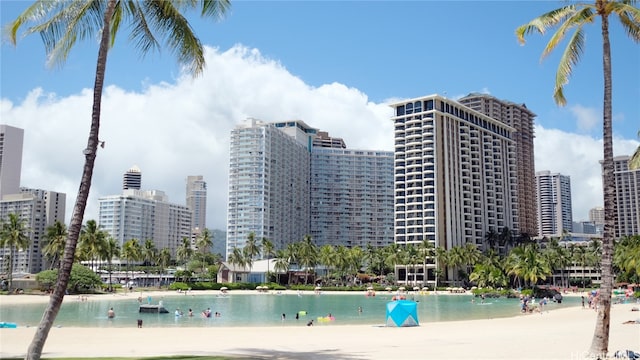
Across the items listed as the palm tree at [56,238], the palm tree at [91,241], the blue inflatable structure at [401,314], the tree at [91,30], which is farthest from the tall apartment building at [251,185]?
the tree at [91,30]

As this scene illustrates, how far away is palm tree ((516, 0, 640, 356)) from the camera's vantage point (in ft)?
59.1

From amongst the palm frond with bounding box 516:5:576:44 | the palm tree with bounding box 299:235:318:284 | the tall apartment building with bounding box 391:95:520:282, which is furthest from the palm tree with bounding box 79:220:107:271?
the palm frond with bounding box 516:5:576:44

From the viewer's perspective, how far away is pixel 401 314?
3894 cm

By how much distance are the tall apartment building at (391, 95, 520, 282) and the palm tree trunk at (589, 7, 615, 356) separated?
131 m

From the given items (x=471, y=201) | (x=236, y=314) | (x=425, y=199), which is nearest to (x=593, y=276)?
(x=471, y=201)

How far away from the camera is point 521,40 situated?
64.6 ft

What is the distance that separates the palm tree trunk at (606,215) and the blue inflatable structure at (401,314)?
21247 millimetres

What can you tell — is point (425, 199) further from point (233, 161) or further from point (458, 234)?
point (233, 161)

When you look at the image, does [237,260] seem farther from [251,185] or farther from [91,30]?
[91,30]

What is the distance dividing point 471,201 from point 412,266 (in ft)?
105

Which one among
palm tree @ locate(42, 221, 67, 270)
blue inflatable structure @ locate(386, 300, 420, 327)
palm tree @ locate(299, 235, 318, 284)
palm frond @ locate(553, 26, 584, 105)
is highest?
palm frond @ locate(553, 26, 584, 105)

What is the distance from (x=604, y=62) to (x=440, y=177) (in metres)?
138

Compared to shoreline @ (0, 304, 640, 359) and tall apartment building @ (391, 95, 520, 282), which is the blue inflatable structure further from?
tall apartment building @ (391, 95, 520, 282)

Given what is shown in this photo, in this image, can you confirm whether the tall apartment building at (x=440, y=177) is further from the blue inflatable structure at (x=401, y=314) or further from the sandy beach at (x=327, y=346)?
the sandy beach at (x=327, y=346)
